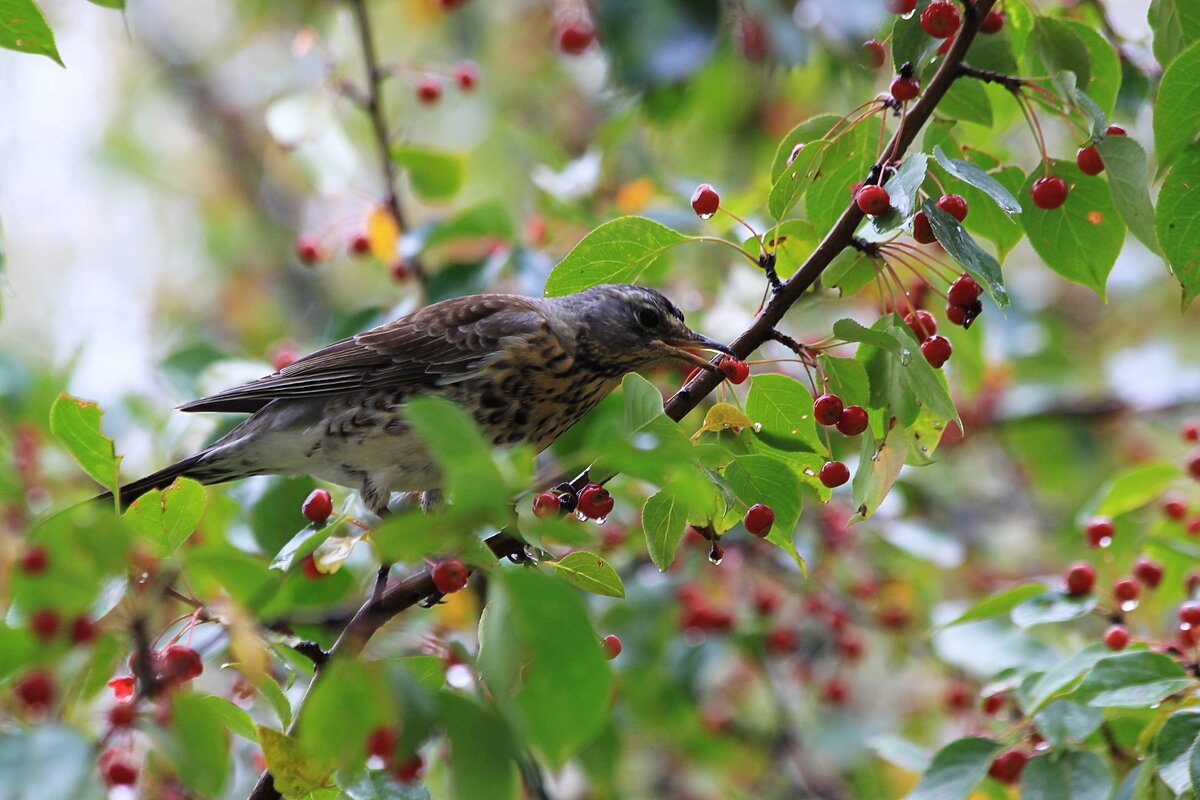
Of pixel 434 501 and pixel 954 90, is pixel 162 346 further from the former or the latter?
pixel 954 90

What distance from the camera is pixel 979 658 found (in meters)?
3.06

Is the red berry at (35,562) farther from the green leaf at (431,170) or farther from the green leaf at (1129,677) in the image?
the green leaf at (431,170)

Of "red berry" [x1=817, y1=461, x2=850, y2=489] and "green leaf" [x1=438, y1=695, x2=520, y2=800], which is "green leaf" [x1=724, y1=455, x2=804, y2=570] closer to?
"red berry" [x1=817, y1=461, x2=850, y2=489]

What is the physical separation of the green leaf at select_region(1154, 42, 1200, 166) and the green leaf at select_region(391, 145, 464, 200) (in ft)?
8.18

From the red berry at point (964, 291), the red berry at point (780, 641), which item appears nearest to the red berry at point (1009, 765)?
the red berry at point (964, 291)

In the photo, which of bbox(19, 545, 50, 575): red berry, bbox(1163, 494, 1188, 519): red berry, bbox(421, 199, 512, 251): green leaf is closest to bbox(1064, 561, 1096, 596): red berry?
bbox(1163, 494, 1188, 519): red berry

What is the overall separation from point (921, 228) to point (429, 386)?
1929 mm

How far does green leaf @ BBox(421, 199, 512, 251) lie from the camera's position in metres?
3.65

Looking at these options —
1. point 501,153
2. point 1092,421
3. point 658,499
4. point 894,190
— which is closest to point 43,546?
point 658,499

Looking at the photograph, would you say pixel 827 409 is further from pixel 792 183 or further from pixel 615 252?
pixel 615 252

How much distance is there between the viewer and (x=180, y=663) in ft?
6.19

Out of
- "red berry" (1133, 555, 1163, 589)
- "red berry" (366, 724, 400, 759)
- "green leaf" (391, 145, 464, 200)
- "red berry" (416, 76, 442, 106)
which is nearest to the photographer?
"red berry" (366, 724, 400, 759)

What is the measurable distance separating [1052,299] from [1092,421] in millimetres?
1824

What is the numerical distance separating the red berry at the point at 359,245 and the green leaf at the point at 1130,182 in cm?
275
